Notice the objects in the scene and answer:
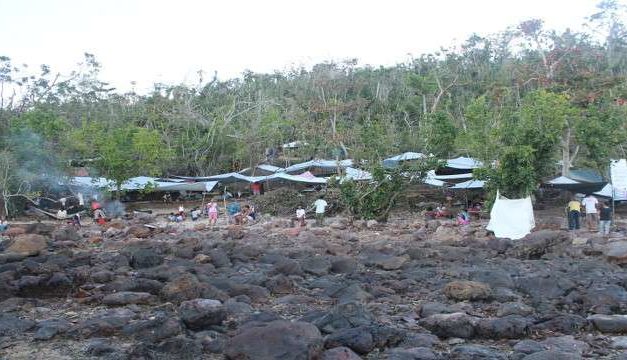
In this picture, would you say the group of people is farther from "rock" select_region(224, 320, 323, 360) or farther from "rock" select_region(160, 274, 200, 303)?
"rock" select_region(224, 320, 323, 360)

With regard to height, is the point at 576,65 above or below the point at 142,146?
above

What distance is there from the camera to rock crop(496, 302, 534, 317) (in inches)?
312

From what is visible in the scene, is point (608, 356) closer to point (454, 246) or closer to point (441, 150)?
point (454, 246)

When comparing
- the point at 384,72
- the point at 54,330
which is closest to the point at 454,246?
the point at 54,330

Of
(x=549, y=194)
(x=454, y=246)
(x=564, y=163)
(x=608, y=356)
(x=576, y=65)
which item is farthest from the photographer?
(x=576, y=65)

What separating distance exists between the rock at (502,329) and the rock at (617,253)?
5.77 meters

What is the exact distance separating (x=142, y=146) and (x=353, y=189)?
12.3 m

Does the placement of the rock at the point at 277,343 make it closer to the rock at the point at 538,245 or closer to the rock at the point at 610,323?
the rock at the point at 610,323

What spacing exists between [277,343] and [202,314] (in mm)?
1793

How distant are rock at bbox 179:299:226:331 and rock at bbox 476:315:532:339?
300cm

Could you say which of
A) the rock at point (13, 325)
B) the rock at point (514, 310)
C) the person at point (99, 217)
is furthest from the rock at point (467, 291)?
the person at point (99, 217)

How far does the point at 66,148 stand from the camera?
28.6 metres

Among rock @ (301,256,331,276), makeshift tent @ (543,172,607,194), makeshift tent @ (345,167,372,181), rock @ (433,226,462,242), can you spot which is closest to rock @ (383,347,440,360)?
rock @ (301,256,331,276)

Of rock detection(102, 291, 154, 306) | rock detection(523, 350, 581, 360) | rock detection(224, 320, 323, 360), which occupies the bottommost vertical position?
rock detection(523, 350, 581, 360)
